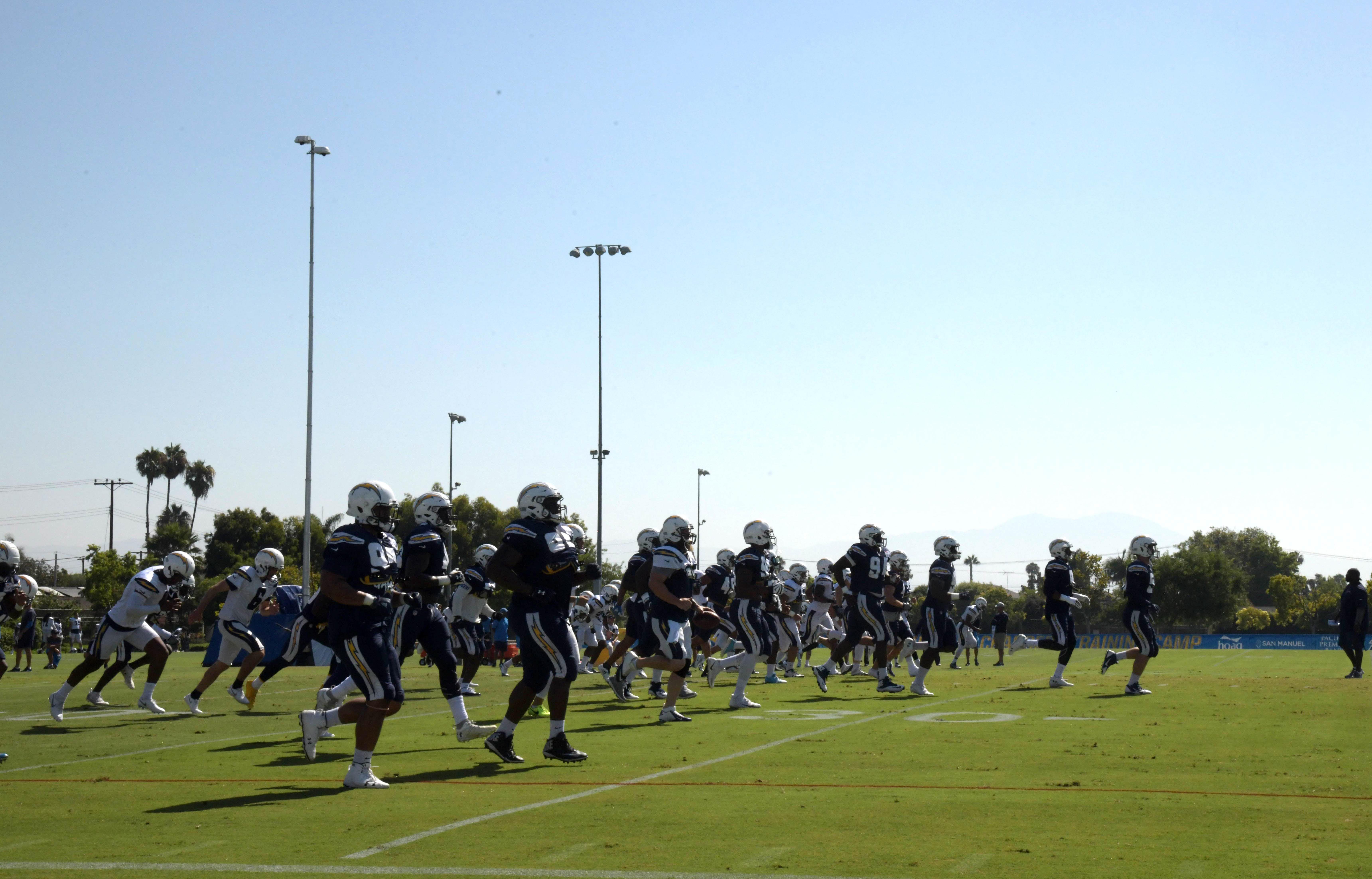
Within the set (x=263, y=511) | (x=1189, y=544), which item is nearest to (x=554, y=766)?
(x=263, y=511)

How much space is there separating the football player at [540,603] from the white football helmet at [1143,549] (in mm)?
11863

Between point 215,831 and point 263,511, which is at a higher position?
point 263,511

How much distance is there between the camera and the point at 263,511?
93.8 meters

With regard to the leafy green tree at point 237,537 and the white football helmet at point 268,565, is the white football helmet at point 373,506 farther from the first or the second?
the leafy green tree at point 237,537

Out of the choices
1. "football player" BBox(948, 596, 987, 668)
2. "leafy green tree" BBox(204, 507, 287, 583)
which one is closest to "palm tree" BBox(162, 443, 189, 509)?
"leafy green tree" BBox(204, 507, 287, 583)

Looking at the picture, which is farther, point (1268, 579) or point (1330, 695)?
point (1268, 579)

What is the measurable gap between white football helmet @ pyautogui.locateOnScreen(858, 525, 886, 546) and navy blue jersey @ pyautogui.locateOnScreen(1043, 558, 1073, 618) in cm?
250

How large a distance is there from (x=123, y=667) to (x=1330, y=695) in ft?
53.6

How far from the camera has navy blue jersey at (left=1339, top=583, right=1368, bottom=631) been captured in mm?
23656

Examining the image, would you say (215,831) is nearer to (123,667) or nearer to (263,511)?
(123,667)

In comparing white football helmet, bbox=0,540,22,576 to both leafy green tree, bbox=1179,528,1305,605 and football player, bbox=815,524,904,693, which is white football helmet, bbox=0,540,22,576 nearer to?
football player, bbox=815,524,904,693

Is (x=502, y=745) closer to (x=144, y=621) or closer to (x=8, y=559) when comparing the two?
(x=8, y=559)

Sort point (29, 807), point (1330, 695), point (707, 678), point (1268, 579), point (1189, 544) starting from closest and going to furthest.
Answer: point (29, 807), point (1330, 695), point (707, 678), point (1189, 544), point (1268, 579)

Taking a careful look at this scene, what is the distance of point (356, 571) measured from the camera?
9320 millimetres
